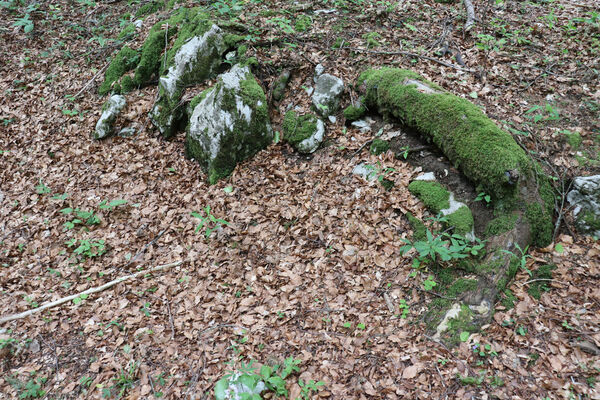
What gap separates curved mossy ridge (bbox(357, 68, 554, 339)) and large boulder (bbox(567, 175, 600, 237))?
0.28 meters

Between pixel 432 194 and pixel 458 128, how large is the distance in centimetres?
93

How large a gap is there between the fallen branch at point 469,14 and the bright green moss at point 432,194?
4.17 meters

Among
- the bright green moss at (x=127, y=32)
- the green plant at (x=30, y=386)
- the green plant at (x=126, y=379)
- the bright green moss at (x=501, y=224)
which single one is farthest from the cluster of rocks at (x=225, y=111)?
the green plant at (x=30, y=386)

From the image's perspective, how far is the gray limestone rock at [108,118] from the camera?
6.93 meters

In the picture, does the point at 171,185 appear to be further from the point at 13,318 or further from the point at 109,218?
the point at 13,318

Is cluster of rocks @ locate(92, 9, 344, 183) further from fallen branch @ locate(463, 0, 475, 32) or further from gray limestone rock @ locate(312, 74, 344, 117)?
fallen branch @ locate(463, 0, 475, 32)

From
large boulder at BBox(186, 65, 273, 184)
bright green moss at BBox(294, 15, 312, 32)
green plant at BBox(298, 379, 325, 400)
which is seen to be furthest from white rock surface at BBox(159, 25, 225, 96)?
green plant at BBox(298, 379, 325, 400)

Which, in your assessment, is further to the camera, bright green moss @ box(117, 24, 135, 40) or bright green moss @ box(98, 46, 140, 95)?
bright green moss @ box(117, 24, 135, 40)

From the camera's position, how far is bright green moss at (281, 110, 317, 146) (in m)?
5.85

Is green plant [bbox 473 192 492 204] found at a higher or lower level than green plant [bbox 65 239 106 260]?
higher

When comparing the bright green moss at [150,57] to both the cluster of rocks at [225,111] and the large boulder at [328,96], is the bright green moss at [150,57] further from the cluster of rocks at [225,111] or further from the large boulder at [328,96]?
the large boulder at [328,96]

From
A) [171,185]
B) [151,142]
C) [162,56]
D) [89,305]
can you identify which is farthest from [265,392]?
[162,56]

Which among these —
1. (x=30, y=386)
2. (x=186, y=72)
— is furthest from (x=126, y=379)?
(x=186, y=72)

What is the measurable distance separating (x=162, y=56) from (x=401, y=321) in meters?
6.91
